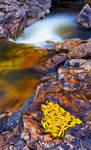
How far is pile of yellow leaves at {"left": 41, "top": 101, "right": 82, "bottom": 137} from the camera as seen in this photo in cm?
230

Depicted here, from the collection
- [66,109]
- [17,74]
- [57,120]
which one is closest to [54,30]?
[17,74]

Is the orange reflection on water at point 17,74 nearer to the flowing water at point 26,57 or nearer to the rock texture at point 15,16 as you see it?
the flowing water at point 26,57

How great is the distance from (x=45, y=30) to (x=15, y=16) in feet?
6.84

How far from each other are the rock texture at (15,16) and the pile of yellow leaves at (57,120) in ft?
21.6

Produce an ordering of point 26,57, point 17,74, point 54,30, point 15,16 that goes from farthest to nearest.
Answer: point 54,30
point 15,16
point 26,57
point 17,74

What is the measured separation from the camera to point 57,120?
2.40 m

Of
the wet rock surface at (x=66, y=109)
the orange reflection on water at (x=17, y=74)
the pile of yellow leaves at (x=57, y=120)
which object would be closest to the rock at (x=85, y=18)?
the orange reflection on water at (x=17, y=74)

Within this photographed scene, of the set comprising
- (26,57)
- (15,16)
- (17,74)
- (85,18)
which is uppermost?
(85,18)

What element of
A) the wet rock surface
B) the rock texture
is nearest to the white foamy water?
the rock texture

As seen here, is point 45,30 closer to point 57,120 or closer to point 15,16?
point 15,16

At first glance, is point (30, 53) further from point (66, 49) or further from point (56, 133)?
point (56, 133)

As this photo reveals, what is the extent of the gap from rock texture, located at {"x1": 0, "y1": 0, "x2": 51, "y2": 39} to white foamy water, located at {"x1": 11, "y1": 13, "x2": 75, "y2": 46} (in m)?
0.47

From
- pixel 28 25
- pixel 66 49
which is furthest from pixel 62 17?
pixel 66 49

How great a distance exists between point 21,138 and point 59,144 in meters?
0.69
